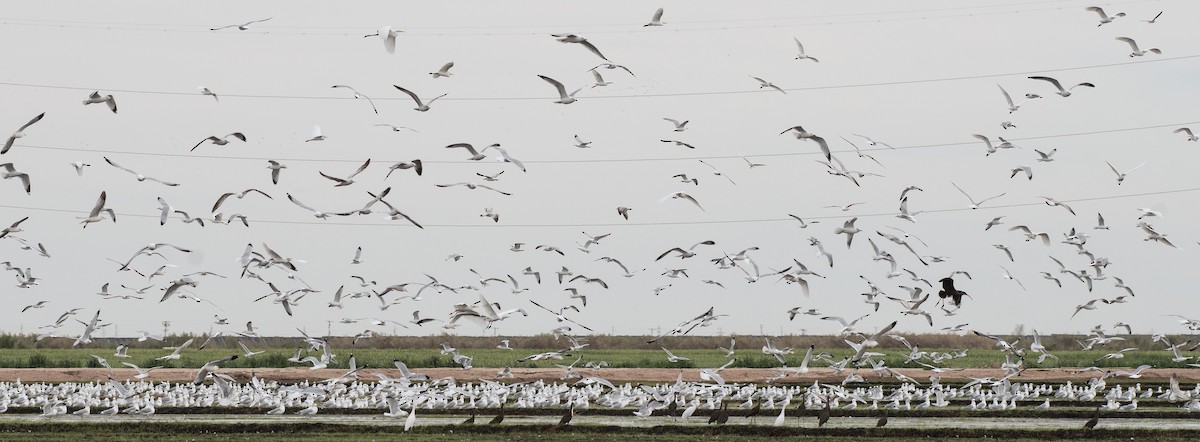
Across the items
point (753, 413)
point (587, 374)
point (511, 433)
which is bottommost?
point (511, 433)

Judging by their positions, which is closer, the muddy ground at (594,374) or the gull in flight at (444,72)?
the gull in flight at (444,72)

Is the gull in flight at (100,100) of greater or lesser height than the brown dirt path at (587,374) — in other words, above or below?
above

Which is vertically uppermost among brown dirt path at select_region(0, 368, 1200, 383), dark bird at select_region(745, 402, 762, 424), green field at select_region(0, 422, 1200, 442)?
brown dirt path at select_region(0, 368, 1200, 383)

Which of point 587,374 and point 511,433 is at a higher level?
point 587,374

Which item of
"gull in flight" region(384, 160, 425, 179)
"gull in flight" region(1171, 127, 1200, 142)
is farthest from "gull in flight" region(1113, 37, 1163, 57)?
"gull in flight" region(384, 160, 425, 179)

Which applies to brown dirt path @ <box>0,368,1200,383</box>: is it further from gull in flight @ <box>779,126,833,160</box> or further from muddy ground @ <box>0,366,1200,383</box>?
gull in flight @ <box>779,126,833,160</box>

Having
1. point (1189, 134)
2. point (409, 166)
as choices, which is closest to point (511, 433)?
Result: point (409, 166)

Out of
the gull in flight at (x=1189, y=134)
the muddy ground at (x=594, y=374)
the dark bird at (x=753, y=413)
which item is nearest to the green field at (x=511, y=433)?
the dark bird at (x=753, y=413)

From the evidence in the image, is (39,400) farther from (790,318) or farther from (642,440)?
(790,318)

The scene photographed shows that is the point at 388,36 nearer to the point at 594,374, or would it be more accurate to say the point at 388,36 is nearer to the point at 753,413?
the point at 753,413

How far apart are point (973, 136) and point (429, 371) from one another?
28.7 m

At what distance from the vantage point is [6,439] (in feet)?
98.3

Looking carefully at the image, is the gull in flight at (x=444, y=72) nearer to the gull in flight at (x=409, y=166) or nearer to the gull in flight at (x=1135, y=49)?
the gull in flight at (x=409, y=166)

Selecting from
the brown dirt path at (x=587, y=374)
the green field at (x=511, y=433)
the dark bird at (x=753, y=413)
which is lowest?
the green field at (x=511, y=433)
